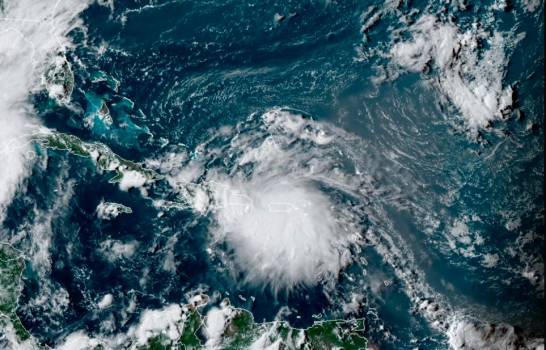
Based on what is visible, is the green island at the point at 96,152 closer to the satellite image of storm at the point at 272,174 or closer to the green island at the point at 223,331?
the satellite image of storm at the point at 272,174

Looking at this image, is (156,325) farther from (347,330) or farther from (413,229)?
(413,229)

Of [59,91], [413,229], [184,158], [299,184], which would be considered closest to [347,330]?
[413,229]

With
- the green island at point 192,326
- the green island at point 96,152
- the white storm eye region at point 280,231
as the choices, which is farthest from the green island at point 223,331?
the green island at point 96,152

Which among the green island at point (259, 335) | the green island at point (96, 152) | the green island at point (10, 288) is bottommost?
the green island at point (10, 288)

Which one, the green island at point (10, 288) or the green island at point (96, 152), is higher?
the green island at point (96, 152)

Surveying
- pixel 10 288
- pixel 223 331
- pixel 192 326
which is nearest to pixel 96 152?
pixel 10 288

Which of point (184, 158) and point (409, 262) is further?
point (184, 158)

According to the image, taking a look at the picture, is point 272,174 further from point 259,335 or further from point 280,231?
point 259,335

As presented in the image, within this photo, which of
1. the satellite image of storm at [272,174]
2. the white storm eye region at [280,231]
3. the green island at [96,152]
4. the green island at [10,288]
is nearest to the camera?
the satellite image of storm at [272,174]
